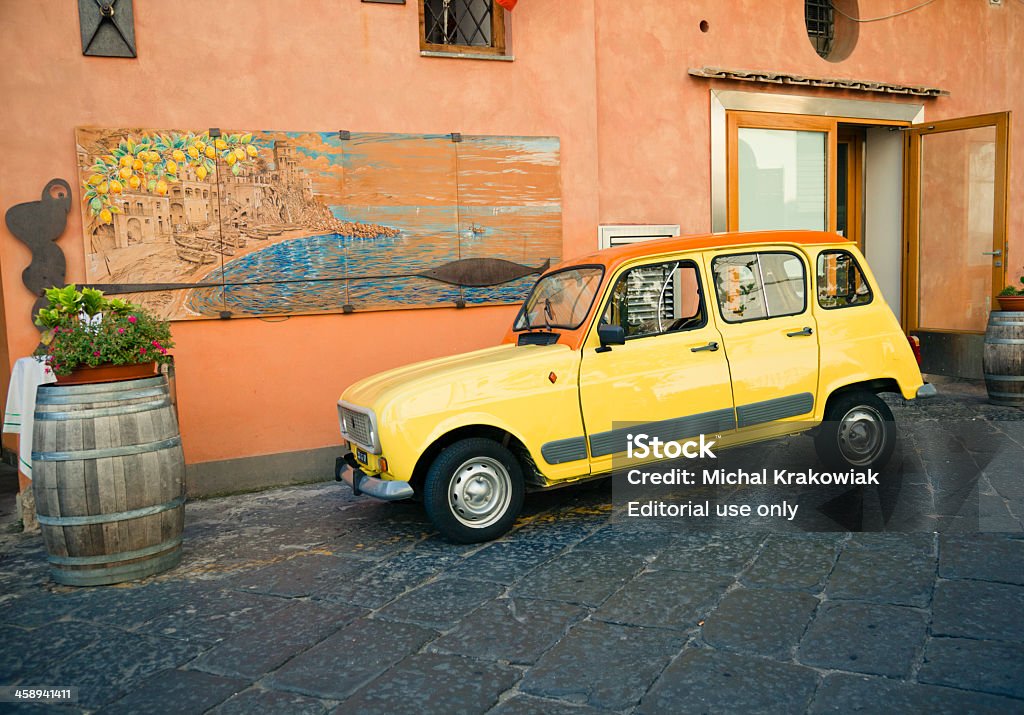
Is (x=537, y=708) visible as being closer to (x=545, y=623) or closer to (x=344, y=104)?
(x=545, y=623)

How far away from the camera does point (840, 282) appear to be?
5.84m

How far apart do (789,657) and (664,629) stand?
0.54 meters

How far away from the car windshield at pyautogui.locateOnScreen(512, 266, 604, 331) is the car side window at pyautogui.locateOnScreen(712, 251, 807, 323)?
0.84 metres

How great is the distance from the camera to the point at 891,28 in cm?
953

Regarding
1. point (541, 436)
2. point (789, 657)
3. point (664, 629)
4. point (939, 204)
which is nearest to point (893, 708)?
point (789, 657)

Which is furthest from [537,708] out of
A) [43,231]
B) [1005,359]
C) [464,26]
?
[1005,359]

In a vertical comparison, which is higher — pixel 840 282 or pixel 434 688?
pixel 840 282

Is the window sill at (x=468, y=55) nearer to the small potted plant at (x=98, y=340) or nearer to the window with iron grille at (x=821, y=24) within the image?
the small potted plant at (x=98, y=340)

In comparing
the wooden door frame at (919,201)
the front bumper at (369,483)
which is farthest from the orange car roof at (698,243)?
the wooden door frame at (919,201)

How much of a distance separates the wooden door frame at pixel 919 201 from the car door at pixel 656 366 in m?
5.75

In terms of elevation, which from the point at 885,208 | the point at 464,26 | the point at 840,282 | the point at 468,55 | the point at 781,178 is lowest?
the point at 840,282

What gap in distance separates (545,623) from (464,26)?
5526mm

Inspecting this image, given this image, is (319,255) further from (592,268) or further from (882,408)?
(882,408)

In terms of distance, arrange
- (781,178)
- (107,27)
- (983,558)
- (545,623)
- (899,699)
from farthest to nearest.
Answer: (781,178)
(107,27)
(983,558)
(545,623)
(899,699)
